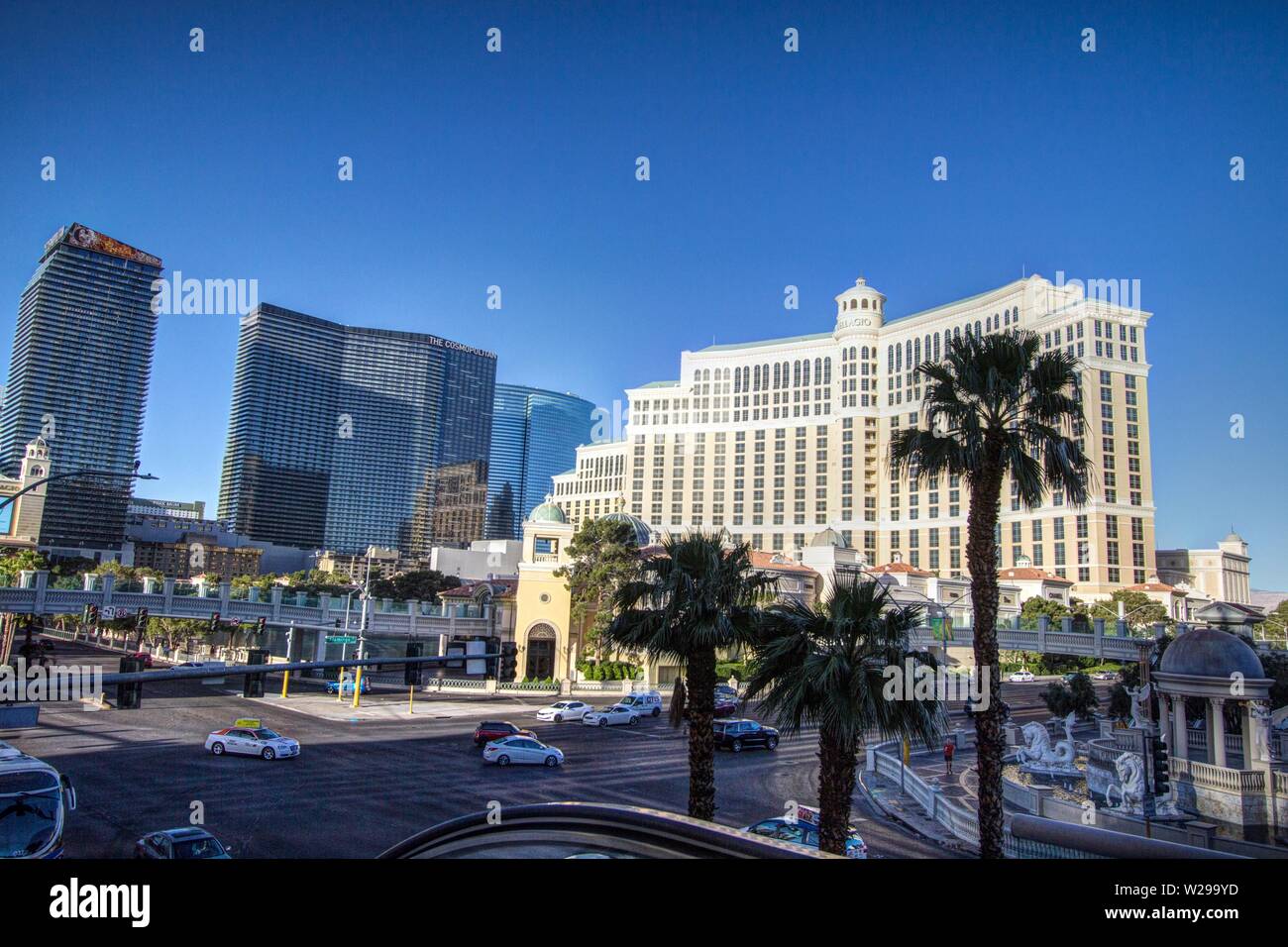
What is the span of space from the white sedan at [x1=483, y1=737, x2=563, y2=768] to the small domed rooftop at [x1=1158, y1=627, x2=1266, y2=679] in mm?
20282

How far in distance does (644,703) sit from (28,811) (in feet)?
99.7

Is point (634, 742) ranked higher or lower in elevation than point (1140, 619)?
lower

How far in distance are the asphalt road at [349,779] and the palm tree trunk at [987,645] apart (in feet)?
15.0

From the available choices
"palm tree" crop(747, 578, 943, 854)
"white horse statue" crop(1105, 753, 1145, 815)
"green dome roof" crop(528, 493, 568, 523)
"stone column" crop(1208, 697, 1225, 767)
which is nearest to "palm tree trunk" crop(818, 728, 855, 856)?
"palm tree" crop(747, 578, 943, 854)

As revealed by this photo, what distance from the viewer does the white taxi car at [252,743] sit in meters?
27.8

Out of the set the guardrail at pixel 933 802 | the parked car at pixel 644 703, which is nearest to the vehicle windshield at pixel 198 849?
the guardrail at pixel 933 802

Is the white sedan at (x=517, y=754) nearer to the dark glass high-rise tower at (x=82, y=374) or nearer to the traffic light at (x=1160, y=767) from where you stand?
the traffic light at (x=1160, y=767)

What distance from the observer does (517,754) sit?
28.3m

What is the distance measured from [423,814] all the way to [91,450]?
15468 centimetres

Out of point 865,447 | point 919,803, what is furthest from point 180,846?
point 865,447

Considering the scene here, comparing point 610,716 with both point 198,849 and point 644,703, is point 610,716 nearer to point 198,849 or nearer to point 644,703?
point 644,703

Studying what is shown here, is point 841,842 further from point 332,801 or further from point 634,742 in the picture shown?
point 634,742

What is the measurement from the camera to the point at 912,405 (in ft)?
369

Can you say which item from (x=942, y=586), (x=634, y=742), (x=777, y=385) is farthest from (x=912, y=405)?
(x=634, y=742)
